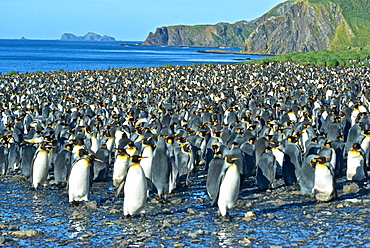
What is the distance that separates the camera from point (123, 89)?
90.3 ft

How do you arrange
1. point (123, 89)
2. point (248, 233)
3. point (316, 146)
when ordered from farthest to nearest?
point (123, 89)
point (316, 146)
point (248, 233)

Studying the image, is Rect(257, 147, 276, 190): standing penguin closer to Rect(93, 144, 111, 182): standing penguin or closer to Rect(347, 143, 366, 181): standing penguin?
Rect(347, 143, 366, 181): standing penguin

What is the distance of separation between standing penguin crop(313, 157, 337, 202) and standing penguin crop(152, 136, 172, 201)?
8.52 ft

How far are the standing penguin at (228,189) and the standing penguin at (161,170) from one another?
1341 millimetres

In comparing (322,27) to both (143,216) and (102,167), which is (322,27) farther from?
(143,216)

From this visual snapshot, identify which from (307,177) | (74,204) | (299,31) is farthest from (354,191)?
(299,31)

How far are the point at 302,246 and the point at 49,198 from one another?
190 inches

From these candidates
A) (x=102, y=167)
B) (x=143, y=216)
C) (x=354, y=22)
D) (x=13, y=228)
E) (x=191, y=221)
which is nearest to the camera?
(x=13, y=228)

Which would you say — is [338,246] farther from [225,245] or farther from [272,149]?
[272,149]

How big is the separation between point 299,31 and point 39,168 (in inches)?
5678

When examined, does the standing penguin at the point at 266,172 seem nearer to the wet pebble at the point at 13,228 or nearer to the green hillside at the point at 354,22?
the wet pebble at the point at 13,228

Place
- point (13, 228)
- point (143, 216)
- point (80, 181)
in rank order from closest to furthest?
1. point (13, 228)
2. point (143, 216)
3. point (80, 181)

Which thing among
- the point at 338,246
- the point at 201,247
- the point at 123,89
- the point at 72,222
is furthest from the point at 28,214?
the point at 123,89

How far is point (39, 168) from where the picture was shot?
970 centimetres
